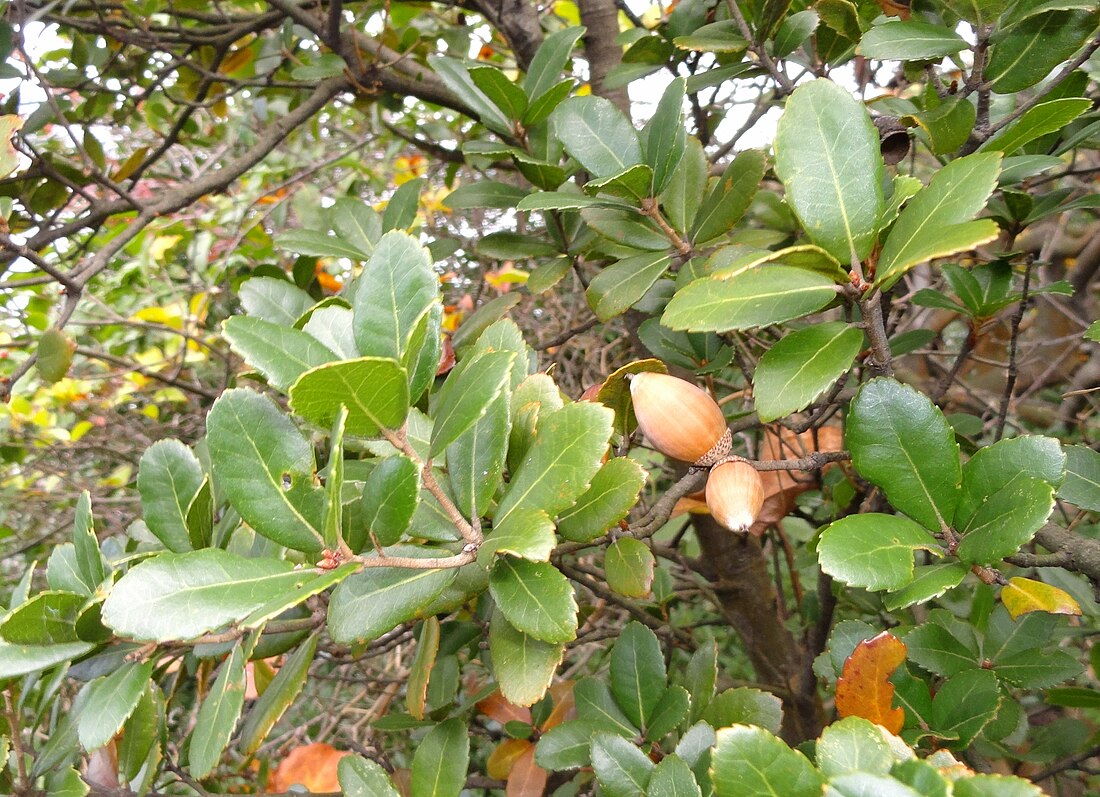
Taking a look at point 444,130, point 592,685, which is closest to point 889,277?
point 592,685

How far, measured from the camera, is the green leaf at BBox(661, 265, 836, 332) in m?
0.58

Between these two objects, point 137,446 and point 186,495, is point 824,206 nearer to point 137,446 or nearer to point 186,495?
point 186,495

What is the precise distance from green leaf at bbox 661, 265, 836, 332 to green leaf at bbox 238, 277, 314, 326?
509 mm

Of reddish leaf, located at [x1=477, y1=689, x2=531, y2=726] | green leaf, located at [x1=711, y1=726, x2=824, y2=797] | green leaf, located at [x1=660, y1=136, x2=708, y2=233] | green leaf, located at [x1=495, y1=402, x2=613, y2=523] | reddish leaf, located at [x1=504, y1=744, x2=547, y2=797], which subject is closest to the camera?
green leaf, located at [x1=711, y1=726, x2=824, y2=797]

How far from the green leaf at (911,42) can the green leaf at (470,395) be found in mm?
451

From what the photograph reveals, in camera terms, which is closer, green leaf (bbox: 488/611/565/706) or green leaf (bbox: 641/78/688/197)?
green leaf (bbox: 488/611/565/706)

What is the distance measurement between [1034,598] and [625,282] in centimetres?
48

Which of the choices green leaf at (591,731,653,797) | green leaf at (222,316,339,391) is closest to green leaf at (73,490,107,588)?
green leaf at (222,316,339,391)

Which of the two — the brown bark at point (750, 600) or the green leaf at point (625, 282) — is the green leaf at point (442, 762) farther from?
the brown bark at point (750, 600)

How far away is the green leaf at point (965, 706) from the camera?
70 cm

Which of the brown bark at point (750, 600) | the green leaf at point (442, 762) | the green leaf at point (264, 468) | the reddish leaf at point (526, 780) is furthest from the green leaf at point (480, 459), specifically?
the brown bark at point (750, 600)

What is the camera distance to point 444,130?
1956mm

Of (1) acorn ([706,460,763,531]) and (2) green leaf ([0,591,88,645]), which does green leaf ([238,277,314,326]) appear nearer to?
(2) green leaf ([0,591,88,645])

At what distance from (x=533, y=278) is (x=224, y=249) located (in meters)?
2.02
